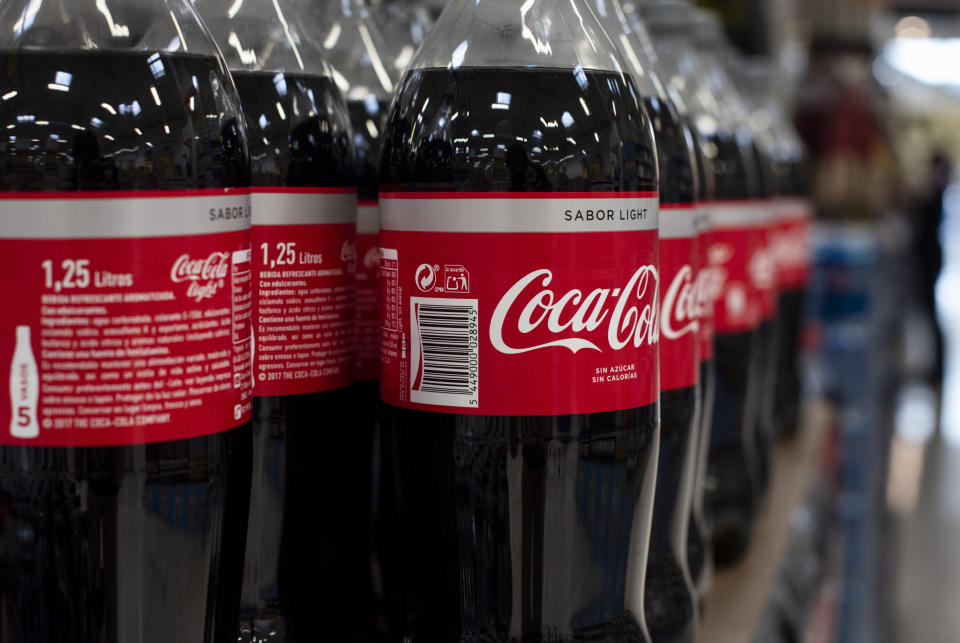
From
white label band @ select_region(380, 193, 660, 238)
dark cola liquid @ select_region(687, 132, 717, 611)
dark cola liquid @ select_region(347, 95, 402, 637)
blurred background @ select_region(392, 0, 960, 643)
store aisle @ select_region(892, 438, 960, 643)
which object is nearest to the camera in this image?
white label band @ select_region(380, 193, 660, 238)

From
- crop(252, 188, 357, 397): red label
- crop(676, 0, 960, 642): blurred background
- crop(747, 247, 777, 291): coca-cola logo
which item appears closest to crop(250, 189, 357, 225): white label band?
crop(252, 188, 357, 397): red label

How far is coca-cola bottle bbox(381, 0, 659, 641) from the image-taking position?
70 cm

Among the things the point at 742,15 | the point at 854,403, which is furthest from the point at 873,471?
the point at 742,15

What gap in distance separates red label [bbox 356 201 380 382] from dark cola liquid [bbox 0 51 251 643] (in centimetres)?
23

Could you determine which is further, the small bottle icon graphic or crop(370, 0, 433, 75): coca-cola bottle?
crop(370, 0, 433, 75): coca-cola bottle

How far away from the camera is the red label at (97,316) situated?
22.1 inches

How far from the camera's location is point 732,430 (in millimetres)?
1510

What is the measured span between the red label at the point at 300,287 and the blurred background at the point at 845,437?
0.46 metres

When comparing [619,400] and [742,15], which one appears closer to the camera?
[619,400]

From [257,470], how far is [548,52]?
0.38m

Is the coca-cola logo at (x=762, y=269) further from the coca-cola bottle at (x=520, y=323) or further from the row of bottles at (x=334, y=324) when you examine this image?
the coca-cola bottle at (x=520, y=323)

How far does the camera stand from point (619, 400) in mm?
730

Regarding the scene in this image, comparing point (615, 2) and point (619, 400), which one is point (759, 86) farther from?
point (619, 400)

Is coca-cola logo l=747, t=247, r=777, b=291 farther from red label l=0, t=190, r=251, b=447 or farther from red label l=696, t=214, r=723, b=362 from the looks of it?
red label l=0, t=190, r=251, b=447
